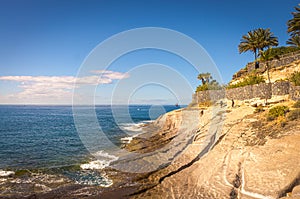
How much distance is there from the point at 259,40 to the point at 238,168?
31.7m

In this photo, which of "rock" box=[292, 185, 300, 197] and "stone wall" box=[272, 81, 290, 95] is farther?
"stone wall" box=[272, 81, 290, 95]

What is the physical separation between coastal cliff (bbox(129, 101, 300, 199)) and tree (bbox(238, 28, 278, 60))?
913 inches

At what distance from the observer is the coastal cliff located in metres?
11.9

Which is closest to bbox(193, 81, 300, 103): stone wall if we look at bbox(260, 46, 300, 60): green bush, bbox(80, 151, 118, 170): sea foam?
bbox(260, 46, 300, 60): green bush

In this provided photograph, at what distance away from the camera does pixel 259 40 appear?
38000 mm

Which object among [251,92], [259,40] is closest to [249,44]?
[259,40]

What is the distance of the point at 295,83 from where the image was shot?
23.4m

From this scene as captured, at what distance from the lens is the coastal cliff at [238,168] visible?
11906mm

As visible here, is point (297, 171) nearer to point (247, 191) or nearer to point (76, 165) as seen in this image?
point (247, 191)

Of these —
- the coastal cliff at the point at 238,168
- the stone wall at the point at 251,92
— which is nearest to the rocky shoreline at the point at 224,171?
the coastal cliff at the point at 238,168

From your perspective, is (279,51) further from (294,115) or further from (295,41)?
(294,115)

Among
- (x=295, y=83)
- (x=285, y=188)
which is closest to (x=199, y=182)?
(x=285, y=188)

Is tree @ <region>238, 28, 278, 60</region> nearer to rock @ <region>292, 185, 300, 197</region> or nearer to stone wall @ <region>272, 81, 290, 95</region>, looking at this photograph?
stone wall @ <region>272, 81, 290, 95</region>

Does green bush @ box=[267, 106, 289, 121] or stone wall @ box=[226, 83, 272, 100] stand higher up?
stone wall @ box=[226, 83, 272, 100]
